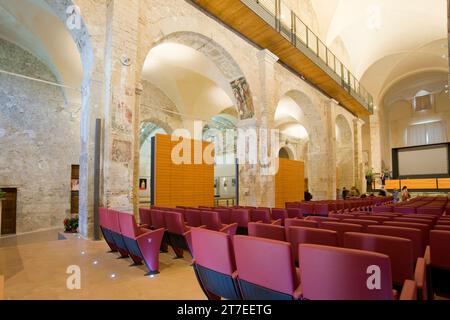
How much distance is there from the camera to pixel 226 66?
1006 cm

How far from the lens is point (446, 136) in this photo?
27.5m

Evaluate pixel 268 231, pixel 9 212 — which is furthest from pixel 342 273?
pixel 9 212

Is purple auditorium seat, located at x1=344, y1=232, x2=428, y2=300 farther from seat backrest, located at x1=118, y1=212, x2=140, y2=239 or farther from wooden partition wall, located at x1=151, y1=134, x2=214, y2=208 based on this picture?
wooden partition wall, located at x1=151, y1=134, x2=214, y2=208

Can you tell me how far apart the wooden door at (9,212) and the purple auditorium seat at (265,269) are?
10209 millimetres

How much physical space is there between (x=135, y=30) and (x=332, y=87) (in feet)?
39.3

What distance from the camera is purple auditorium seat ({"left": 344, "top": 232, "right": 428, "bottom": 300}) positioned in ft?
7.07

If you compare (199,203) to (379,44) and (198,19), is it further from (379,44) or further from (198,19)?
(379,44)

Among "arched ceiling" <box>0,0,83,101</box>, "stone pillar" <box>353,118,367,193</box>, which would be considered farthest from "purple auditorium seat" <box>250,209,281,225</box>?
"stone pillar" <box>353,118,367,193</box>

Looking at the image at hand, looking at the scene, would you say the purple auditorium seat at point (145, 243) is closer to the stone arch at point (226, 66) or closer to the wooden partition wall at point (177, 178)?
the wooden partition wall at point (177, 178)

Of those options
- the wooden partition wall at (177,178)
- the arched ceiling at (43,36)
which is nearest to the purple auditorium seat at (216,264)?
the wooden partition wall at (177,178)

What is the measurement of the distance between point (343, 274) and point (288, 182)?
42.8ft

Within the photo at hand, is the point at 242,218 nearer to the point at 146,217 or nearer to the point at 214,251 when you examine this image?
→ the point at 146,217

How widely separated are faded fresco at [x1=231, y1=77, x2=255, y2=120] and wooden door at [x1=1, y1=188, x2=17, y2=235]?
877cm
